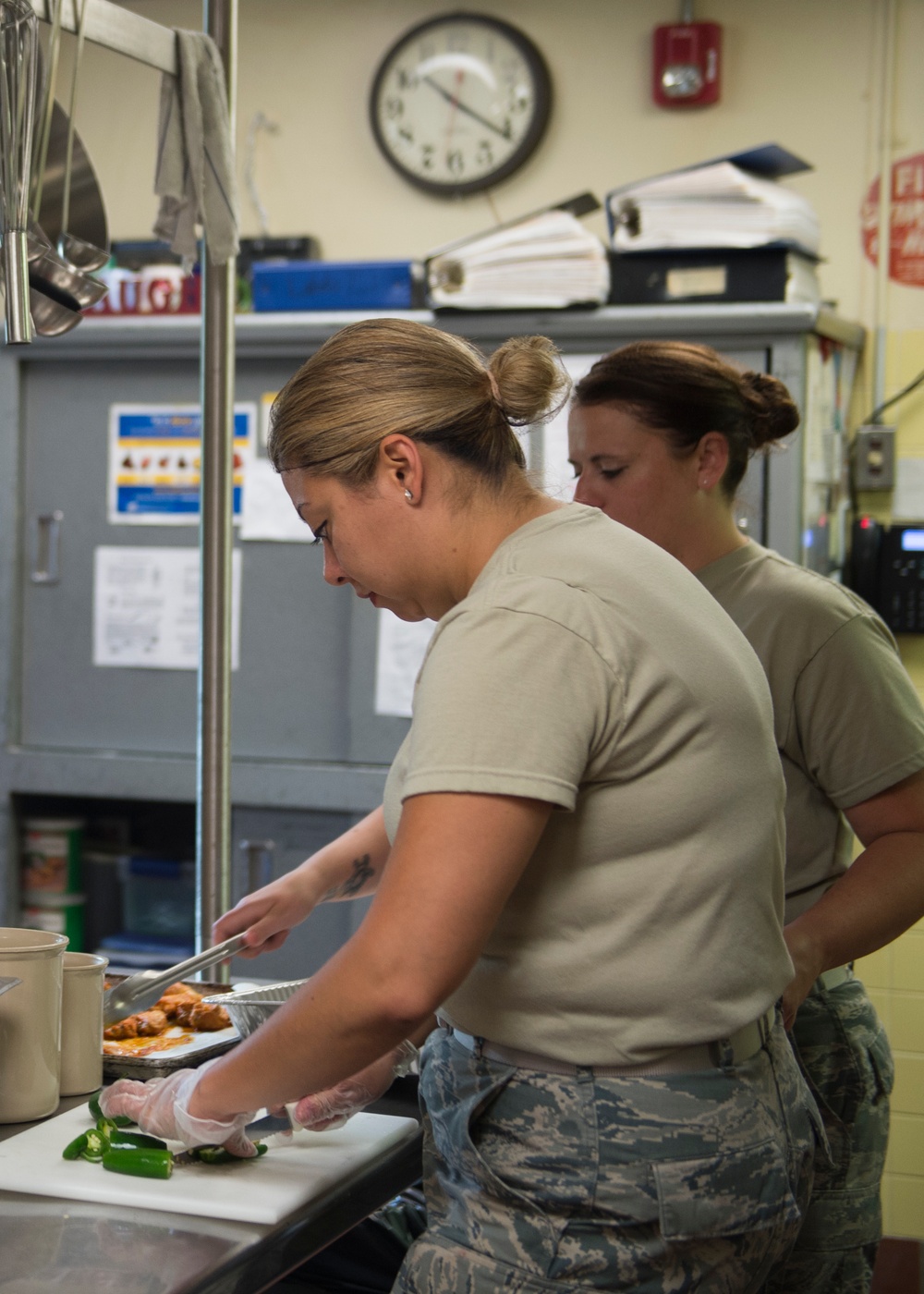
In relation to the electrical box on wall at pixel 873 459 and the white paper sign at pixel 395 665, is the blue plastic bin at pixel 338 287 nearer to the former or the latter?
the white paper sign at pixel 395 665

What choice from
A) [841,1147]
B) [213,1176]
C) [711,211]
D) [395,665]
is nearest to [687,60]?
[711,211]

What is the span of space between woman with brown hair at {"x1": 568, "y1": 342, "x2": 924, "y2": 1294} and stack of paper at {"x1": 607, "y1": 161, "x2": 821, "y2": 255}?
1.17m

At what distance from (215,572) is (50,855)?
5.52ft

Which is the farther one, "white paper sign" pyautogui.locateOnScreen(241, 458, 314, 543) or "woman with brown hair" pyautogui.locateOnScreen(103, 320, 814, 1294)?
"white paper sign" pyautogui.locateOnScreen(241, 458, 314, 543)

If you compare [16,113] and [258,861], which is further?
[258,861]

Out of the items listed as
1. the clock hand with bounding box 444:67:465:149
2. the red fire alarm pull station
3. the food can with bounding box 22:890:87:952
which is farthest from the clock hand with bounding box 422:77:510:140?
the food can with bounding box 22:890:87:952

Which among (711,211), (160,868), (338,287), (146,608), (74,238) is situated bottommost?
(160,868)

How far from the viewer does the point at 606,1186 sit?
0.94 meters

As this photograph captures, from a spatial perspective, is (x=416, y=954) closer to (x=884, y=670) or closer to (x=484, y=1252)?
(x=484, y=1252)

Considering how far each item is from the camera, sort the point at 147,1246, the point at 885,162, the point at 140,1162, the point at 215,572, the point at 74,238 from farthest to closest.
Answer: the point at 885,162 < the point at 215,572 < the point at 74,238 < the point at 140,1162 < the point at 147,1246

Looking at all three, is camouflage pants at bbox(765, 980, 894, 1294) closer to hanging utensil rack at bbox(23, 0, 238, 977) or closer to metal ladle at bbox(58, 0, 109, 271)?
hanging utensil rack at bbox(23, 0, 238, 977)

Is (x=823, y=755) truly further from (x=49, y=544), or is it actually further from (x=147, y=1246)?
(x=49, y=544)

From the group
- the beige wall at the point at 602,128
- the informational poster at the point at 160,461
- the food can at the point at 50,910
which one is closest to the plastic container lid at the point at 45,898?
the food can at the point at 50,910

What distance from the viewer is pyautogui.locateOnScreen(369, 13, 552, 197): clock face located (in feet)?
11.2
